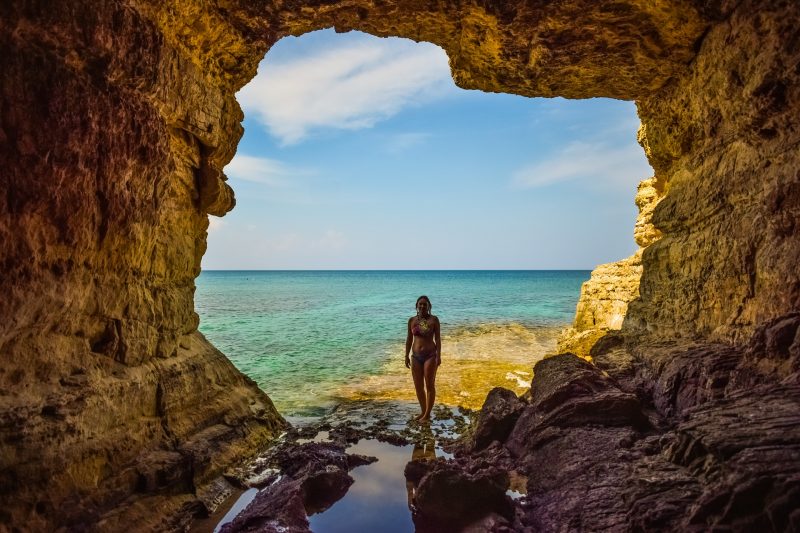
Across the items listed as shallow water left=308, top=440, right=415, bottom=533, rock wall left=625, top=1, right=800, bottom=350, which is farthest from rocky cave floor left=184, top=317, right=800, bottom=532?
rock wall left=625, top=1, right=800, bottom=350

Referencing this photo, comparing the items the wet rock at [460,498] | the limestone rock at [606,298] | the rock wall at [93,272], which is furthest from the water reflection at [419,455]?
the limestone rock at [606,298]

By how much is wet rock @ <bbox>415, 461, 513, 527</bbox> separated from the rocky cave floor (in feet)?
0.04

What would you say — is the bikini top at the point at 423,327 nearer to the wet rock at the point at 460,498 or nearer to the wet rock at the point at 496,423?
the wet rock at the point at 496,423

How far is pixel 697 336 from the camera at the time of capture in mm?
5336

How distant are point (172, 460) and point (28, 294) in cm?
236

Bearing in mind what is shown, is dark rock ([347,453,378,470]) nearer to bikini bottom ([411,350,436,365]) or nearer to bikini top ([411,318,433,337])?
bikini bottom ([411,350,436,365])

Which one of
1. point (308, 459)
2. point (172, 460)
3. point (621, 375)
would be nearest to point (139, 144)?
point (172, 460)

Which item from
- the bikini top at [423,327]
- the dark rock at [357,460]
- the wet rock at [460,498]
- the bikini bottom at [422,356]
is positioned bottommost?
the dark rock at [357,460]

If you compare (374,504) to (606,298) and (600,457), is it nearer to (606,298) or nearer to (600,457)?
(600,457)

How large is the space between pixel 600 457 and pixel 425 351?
4.06 metres

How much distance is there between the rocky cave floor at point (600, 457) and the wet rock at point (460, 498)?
Answer: 0.4 inches

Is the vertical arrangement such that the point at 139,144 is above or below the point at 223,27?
below

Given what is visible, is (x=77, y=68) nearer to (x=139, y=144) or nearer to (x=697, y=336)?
(x=139, y=144)

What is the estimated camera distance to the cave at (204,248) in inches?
137
